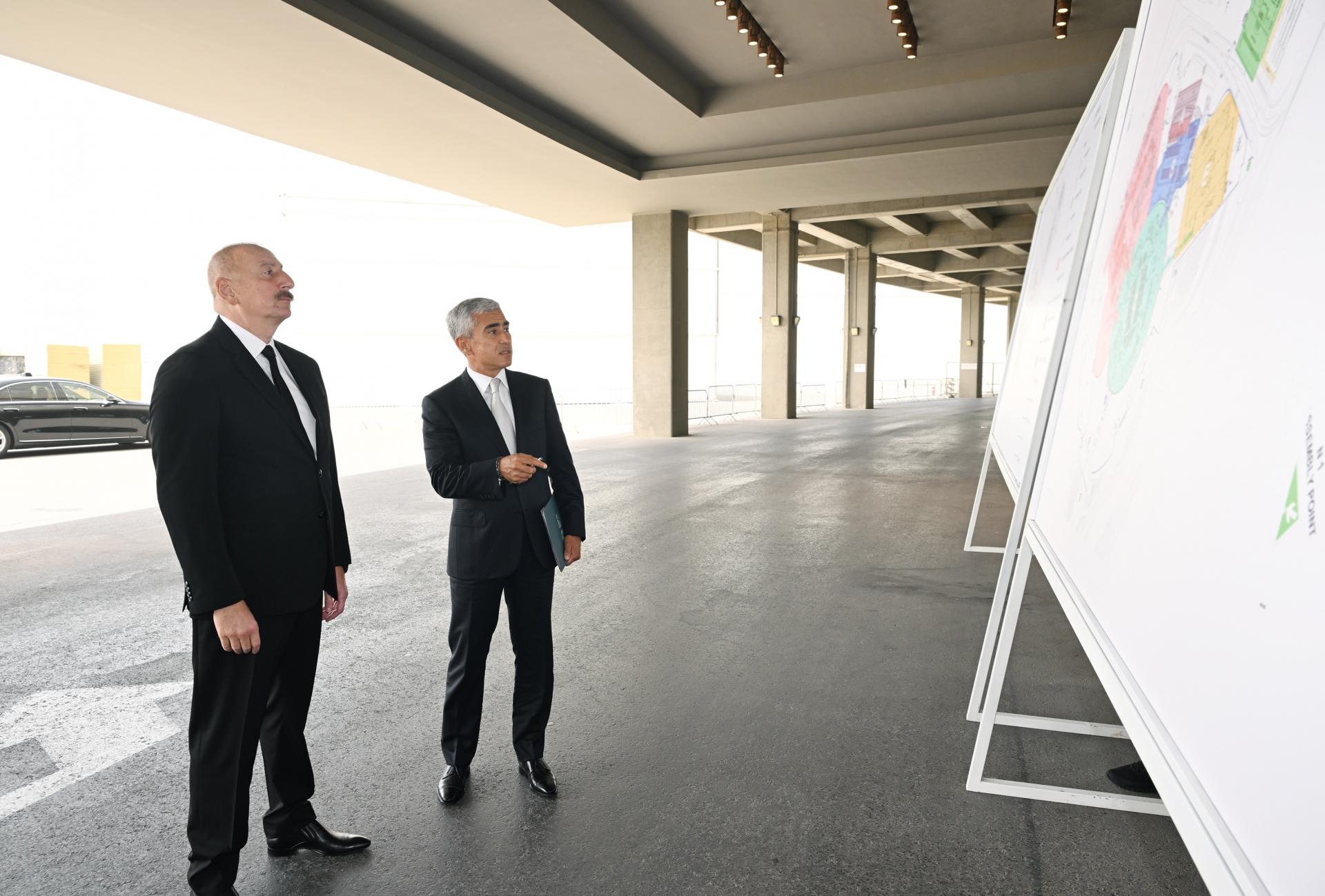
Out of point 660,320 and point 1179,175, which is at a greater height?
point 660,320

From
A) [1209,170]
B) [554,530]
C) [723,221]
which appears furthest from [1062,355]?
[723,221]

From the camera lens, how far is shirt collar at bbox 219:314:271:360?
8.22 ft

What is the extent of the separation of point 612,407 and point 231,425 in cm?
2721

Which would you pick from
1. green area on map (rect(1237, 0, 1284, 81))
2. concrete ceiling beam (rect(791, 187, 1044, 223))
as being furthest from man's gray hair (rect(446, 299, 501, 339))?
concrete ceiling beam (rect(791, 187, 1044, 223))

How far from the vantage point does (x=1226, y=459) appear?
122cm

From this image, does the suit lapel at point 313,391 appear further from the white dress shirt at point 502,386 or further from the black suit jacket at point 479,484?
the white dress shirt at point 502,386

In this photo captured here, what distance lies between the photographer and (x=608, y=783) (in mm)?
3154

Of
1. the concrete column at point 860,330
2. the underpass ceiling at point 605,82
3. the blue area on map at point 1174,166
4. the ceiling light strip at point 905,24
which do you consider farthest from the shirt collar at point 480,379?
the concrete column at point 860,330

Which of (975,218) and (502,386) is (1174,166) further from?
(975,218)

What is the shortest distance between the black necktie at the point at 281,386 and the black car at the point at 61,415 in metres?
15.6

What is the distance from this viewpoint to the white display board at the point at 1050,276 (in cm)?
321

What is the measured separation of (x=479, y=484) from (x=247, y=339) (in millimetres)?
872

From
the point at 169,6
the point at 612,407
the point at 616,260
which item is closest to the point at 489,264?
the point at 616,260

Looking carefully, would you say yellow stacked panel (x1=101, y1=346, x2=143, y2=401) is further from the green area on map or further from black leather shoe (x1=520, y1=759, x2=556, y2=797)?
the green area on map
